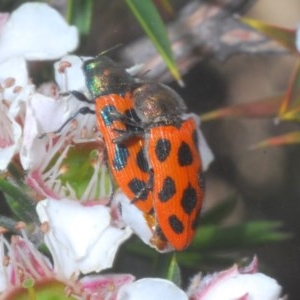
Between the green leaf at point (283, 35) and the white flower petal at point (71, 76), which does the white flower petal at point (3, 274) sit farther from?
the green leaf at point (283, 35)

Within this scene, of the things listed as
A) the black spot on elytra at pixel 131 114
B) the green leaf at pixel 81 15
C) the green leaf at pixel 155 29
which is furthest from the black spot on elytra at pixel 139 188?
the green leaf at pixel 81 15

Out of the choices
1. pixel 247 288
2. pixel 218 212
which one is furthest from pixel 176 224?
pixel 218 212

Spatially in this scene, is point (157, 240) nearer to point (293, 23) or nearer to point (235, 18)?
point (235, 18)

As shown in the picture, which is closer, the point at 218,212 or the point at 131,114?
the point at 131,114

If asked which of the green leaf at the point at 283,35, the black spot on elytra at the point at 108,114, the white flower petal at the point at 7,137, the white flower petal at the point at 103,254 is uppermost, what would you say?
the white flower petal at the point at 7,137

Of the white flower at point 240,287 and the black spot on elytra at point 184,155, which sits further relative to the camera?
the black spot on elytra at point 184,155

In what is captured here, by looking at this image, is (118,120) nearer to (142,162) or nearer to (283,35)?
(142,162)

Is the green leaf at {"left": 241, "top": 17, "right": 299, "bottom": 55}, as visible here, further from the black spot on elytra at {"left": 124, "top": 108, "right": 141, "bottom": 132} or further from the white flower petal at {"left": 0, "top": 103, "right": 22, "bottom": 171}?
the white flower petal at {"left": 0, "top": 103, "right": 22, "bottom": 171}
